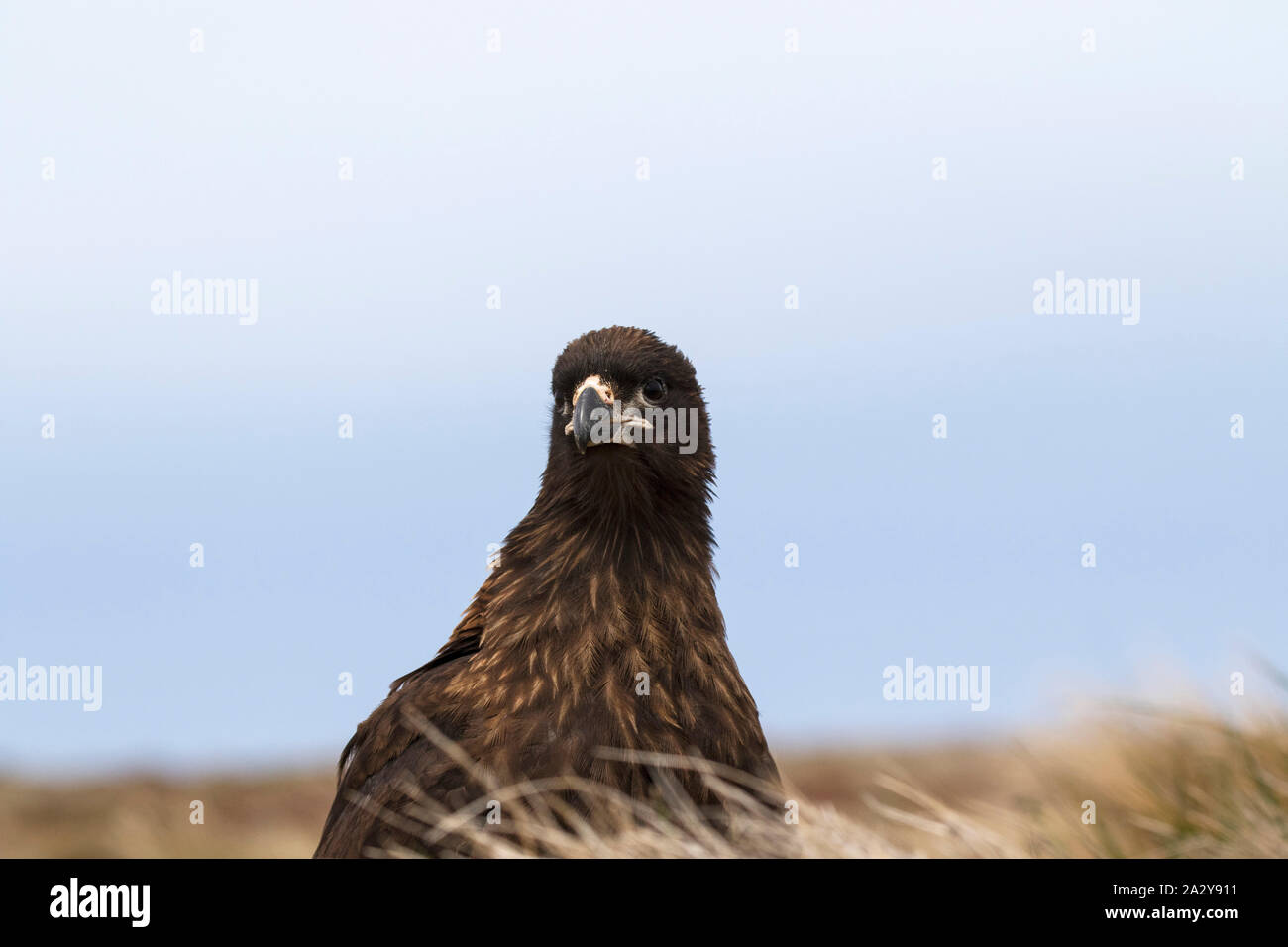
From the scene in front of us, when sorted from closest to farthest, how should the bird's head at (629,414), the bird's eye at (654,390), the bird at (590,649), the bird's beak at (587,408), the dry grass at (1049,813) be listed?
1. the dry grass at (1049,813)
2. the bird at (590,649)
3. the bird's beak at (587,408)
4. the bird's head at (629,414)
5. the bird's eye at (654,390)

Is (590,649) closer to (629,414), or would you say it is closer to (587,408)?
(587,408)

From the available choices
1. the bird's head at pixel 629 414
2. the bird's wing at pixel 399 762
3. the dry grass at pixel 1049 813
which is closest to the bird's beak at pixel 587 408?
the bird's head at pixel 629 414

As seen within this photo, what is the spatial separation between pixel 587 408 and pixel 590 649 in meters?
1.11

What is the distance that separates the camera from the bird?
451 cm

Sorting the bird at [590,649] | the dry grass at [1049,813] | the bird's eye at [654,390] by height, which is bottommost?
the dry grass at [1049,813]

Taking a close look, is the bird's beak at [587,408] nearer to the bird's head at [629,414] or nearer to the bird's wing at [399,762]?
the bird's head at [629,414]

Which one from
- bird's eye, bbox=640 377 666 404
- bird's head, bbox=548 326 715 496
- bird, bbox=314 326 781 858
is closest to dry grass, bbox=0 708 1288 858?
bird, bbox=314 326 781 858

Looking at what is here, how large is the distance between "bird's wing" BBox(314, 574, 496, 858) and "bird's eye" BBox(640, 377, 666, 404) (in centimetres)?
117

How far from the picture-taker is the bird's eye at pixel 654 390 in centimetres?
559
